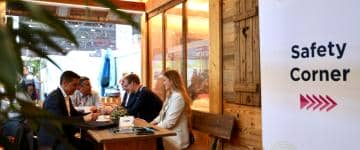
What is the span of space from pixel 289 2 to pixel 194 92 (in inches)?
109

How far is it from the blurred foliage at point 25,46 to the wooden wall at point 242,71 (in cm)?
248

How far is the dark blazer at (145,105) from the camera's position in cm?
416

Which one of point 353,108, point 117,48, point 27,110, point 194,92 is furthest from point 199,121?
point 117,48

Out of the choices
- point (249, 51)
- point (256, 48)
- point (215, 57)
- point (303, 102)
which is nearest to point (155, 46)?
point (215, 57)

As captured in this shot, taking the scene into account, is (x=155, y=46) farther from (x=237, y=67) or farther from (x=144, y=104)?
(x=237, y=67)

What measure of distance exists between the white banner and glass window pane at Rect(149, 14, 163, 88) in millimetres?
3864

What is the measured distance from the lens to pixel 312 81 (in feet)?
4.56

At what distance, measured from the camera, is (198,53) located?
4055mm

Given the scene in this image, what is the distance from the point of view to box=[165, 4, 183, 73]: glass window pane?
4617mm

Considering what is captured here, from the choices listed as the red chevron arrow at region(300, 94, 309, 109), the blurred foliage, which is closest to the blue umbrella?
the red chevron arrow at region(300, 94, 309, 109)

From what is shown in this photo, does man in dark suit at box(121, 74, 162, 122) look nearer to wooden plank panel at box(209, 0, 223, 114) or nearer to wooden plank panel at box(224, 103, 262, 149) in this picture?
wooden plank panel at box(209, 0, 223, 114)

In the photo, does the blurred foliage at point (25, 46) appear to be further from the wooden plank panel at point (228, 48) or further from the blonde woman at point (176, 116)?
the blonde woman at point (176, 116)

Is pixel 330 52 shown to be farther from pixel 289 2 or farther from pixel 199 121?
pixel 199 121

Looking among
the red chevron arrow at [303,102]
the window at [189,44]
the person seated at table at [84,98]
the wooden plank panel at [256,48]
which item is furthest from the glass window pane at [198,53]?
the red chevron arrow at [303,102]
